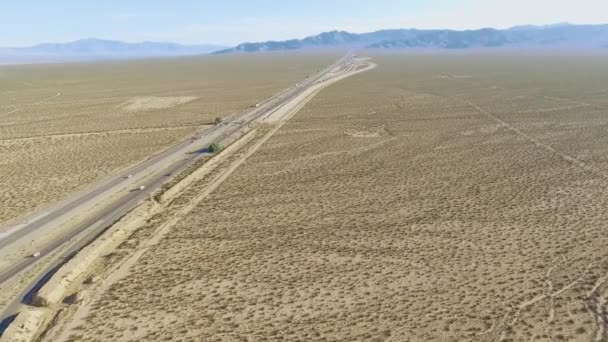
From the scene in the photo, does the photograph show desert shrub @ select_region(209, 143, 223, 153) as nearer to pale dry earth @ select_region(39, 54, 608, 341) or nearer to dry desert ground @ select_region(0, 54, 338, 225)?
pale dry earth @ select_region(39, 54, 608, 341)

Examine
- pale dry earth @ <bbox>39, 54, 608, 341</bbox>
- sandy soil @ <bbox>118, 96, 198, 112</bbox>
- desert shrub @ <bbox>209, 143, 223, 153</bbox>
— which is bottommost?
pale dry earth @ <bbox>39, 54, 608, 341</bbox>

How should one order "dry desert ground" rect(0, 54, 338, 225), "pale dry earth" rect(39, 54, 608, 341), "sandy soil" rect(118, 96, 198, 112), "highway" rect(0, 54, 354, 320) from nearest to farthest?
"pale dry earth" rect(39, 54, 608, 341), "highway" rect(0, 54, 354, 320), "dry desert ground" rect(0, 54, 338, 225), "sandy soil" rect(118, 96, 198, 112)

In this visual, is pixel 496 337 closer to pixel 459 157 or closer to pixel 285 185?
pixel 285 185

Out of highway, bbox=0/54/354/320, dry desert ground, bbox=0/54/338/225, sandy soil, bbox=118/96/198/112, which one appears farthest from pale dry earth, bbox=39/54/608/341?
sandy soil, bbox=118/96/198/112

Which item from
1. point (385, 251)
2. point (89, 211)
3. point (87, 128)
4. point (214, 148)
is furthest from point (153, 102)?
point (385, 251)

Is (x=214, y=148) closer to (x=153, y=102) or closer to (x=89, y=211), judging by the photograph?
(x=89, y=211)

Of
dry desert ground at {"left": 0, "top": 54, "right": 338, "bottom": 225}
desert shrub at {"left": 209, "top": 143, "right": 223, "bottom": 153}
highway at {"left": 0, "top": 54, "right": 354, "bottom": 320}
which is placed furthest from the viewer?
desert shrub at {"left": 209, "top": 143, "right": 223, "bottom": 153}

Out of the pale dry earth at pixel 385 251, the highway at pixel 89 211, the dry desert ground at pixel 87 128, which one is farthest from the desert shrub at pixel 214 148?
the dry desert ground at pixel 87 128

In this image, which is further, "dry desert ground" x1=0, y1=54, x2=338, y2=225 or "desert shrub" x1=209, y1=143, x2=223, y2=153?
"desert shrub" x1=209, y1=143, x2=223, y2=153
